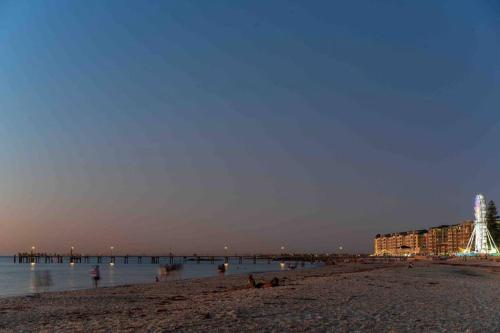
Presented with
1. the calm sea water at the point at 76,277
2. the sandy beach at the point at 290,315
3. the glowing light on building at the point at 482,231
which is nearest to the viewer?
the sandy beach at the point at 290,315

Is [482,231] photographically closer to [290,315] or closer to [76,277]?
[76,277]

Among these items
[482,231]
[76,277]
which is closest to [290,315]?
[76,277]

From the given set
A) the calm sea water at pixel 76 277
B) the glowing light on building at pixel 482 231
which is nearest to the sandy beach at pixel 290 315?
the calm sea water at pixel 76 277

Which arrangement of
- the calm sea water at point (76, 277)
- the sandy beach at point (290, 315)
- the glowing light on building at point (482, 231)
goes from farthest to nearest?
the glowing light on building at point (482, 231)
the calm sea water at point (76, 277)
the sandy beach at point (290, 315)

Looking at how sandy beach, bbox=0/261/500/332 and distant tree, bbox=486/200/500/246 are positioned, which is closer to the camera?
sandy beach, bbox=0/261/500/332

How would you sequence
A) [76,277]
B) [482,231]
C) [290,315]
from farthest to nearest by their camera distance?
[482,231], [76,277], [290,315]

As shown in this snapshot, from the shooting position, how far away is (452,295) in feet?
72.7

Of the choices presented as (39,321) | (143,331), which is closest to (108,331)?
(143,331)

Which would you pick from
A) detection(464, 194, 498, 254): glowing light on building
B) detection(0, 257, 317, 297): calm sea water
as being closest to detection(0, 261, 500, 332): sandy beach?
detection(0, 257, 317, 297): calm sea water

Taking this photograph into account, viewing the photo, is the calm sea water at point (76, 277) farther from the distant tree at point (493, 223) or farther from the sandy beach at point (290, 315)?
the distant tree at point (493, 223)

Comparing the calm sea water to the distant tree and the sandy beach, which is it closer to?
the sandy beach

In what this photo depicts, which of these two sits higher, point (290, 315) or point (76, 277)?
point (290, 315)

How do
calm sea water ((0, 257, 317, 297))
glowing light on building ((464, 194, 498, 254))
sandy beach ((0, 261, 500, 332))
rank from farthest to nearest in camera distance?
1. glowing light on building ((464, 194, 498, 254))
2. calm sea water ((0, 257, 317, 297))
3. sandy beach ((0, 261, 500, 332))

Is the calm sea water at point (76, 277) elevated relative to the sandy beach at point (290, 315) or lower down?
lower down
